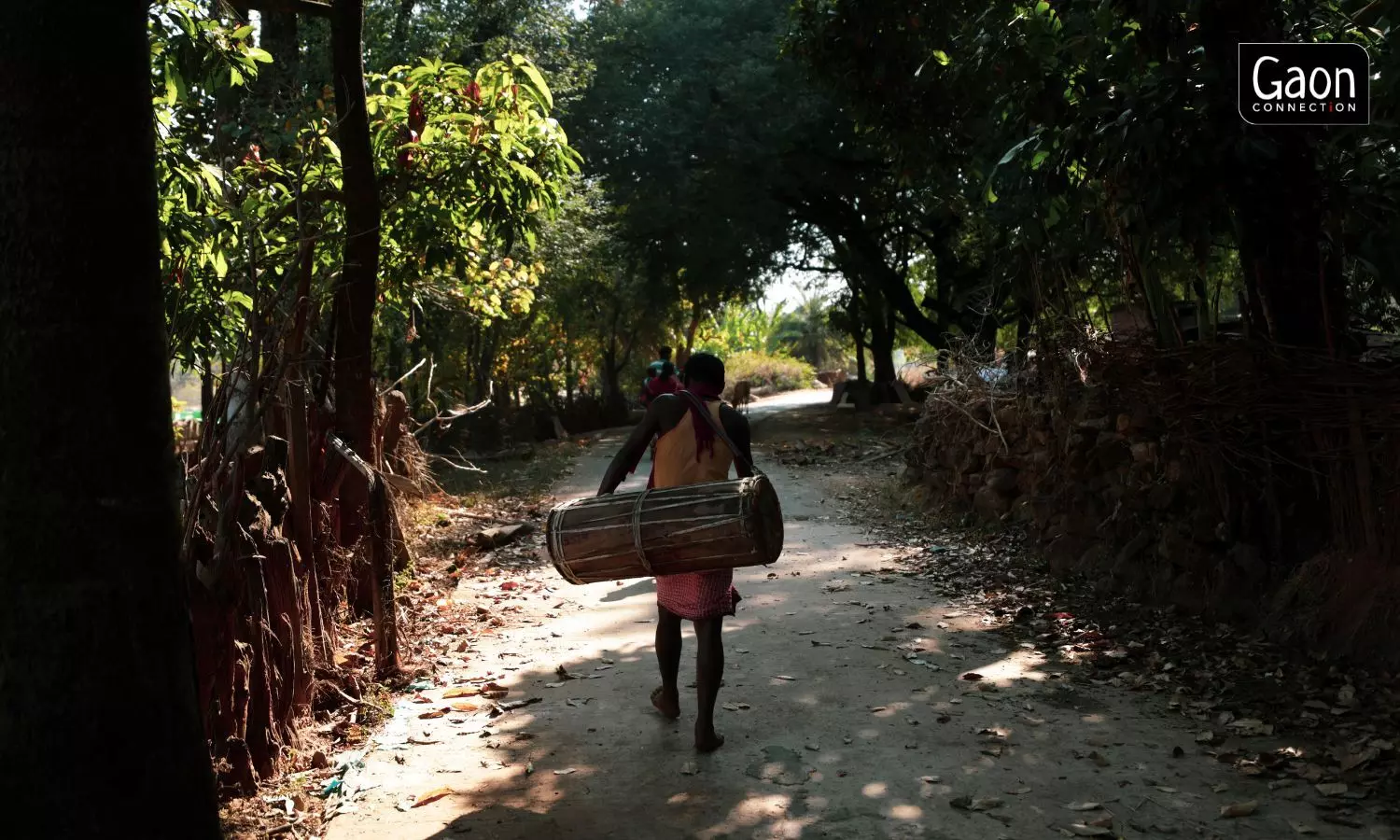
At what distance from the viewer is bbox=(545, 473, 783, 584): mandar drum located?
175 inches

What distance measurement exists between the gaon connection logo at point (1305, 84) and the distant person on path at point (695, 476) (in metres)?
3.16

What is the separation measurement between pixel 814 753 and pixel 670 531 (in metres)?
1.19

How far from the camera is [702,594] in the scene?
4.91 metres

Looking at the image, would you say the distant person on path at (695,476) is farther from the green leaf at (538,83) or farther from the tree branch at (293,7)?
the tree branch at (293,7)

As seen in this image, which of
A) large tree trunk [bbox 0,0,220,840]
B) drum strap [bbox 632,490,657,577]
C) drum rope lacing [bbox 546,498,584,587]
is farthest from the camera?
drum rope lacing [bbox 546,498,584,587]

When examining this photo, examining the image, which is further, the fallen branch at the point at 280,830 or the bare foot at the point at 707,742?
the bare foot at the point at 707,742

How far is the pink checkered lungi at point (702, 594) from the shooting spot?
491cm

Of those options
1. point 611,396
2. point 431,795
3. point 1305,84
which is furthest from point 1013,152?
point 611,396

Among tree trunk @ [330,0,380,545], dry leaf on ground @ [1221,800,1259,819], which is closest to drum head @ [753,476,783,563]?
dry leaf on ground @ [1221,800,1259,819]

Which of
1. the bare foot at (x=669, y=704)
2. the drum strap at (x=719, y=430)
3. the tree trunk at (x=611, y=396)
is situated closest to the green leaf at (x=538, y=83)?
the drum strap at (x=719, y=430)

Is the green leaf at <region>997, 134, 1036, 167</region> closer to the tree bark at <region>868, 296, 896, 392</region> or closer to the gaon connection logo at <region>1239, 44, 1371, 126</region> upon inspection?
the gaon connection logo at <region>1239, 44, 1371, 126</region>

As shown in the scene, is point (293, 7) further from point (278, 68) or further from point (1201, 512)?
point (1201, 512)

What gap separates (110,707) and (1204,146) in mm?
5124

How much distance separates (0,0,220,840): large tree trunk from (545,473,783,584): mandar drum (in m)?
2.14
